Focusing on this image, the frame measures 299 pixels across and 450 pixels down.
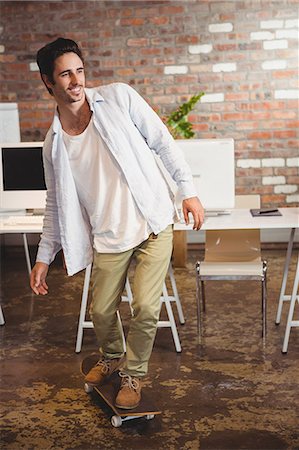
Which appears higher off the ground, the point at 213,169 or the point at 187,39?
the point at 187,39

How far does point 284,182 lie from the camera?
21.5 feet

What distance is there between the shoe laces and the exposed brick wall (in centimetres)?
367

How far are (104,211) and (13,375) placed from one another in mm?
1236

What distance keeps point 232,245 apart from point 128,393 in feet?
5.62

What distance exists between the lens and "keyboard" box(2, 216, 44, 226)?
14.9 ft

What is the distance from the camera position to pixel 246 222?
4.16m

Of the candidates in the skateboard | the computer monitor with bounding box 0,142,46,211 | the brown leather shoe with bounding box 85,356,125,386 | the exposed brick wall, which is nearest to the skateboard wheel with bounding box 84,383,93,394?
the skateboard

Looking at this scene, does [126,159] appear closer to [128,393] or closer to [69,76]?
[69,76]

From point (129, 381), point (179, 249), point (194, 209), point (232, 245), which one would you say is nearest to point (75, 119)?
point (194, 209)

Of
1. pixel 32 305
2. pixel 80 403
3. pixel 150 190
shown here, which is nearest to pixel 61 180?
pixel 150 190

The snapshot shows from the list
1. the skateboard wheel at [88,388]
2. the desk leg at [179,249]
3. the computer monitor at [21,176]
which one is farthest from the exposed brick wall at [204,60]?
the skateboard wheel at [88,388]

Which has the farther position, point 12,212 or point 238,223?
point 12,212

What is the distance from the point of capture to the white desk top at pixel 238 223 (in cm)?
407

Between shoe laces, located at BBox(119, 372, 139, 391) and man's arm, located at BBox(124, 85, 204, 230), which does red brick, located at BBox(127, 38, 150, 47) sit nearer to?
man's arm, located at BBox(124, 85, 204, 230)
